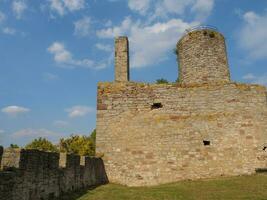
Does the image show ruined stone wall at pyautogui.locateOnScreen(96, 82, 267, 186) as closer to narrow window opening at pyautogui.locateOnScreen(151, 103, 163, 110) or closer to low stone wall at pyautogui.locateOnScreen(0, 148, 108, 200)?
narrow window opening at pyautogui.locateOnScreen(151, 103, 163, 110)

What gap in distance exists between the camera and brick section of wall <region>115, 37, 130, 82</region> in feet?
50.4

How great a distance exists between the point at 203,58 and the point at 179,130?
430cm

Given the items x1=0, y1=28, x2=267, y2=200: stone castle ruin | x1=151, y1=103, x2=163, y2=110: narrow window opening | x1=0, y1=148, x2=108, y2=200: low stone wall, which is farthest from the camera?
x1=151, y1=103, x2=163, y2=110: narrow window opening

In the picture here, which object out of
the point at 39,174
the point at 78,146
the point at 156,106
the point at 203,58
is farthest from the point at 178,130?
the point at 78,146

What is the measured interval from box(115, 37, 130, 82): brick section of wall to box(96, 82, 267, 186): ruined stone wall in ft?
5.59

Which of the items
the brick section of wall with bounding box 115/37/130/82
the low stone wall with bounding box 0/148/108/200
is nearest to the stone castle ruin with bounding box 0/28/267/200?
the brick section of wall with bounding box 115/37/130/82

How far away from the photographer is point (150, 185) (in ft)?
40.4

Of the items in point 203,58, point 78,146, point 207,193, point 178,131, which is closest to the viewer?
point 207,193

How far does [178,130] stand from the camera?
13.0 m

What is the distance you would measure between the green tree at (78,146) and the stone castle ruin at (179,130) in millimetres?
20763

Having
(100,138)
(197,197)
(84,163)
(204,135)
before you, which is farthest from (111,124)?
(197,197)

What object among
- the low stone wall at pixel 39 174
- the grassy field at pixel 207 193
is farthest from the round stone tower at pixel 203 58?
the low stone wall at pixel 39 174

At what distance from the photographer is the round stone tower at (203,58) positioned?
588 inches

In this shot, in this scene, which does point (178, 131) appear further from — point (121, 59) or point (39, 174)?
point (39, 174)
